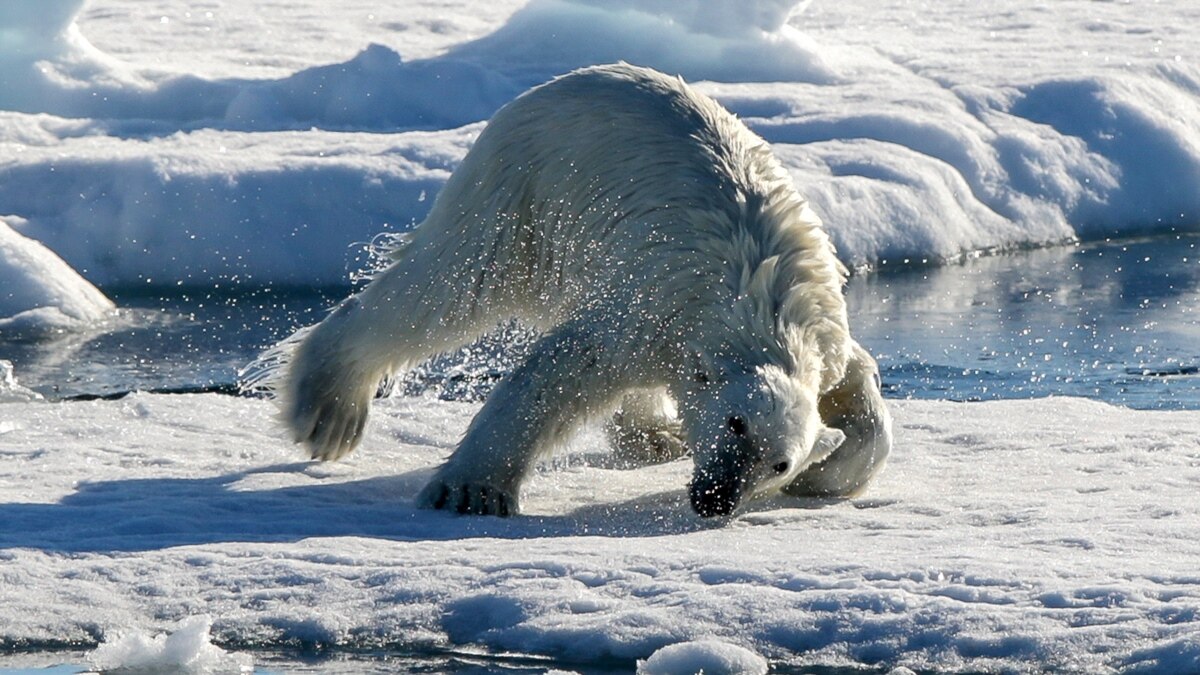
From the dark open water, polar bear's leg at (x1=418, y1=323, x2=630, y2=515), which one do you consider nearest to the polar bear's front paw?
polar bear's leg at (x1=418, y1=323, x2=630, y2=515)

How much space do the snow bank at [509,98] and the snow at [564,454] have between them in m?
0.03

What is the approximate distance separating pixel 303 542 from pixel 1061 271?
285 inches

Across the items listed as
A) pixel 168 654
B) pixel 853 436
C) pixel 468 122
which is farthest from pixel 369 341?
pixel 468 122

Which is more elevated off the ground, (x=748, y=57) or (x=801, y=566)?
(x=748, y=57)

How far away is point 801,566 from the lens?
434 cm

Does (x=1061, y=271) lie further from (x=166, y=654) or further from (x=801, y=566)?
(x=166, y=654)

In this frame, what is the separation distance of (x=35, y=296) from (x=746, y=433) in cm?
547

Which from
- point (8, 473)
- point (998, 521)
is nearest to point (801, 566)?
point (998, 521)

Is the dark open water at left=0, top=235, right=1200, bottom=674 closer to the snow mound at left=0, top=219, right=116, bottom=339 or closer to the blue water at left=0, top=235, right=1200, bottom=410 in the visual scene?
the blue water at left=0, top=235, right=1200, bottom=410

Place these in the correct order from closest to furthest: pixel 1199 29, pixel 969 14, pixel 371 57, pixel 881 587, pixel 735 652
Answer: pixel 735 652
pixel 881 587
pixel 371 57
pixel 1199 29
pixel 969 14

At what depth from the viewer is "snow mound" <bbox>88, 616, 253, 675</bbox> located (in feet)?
12.9

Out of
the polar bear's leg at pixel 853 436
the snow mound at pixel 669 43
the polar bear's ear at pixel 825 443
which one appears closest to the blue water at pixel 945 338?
the polar bear's leg at pixel 853 436

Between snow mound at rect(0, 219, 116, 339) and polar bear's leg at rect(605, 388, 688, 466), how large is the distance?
3.84 meters

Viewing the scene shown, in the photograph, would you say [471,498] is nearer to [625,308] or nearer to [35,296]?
[625,308]
